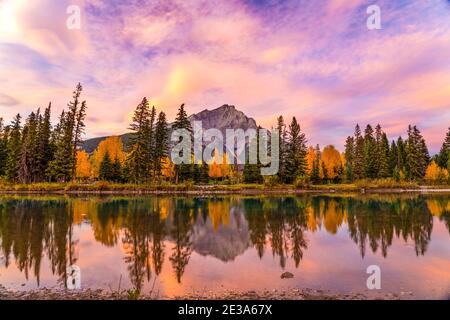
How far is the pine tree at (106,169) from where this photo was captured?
66.9 m

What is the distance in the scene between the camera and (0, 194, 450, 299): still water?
408 inches

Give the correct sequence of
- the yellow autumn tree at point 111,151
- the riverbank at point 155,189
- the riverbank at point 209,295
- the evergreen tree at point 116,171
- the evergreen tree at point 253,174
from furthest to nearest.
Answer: the yellow autumn tree at point 111,151 → the evergreen tree at point 253,174 → the evergreen tree at point 116,171 → the riverbank at point 155,189 → the riverbank at point 209,295


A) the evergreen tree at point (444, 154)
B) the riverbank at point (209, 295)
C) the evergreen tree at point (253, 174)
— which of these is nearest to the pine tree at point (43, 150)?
the evergreen tree at point (253, 174)

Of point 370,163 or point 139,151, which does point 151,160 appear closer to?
point 139,151

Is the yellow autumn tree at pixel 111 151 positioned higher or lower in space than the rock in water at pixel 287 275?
higher

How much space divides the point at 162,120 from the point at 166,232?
53472 mm

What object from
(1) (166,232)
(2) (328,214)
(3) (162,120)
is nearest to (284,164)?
(3) (162,120)

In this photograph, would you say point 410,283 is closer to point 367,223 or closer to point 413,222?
point 367,223

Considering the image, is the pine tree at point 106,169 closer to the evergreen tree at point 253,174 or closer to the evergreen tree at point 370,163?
the evergreen tree at point 253,174

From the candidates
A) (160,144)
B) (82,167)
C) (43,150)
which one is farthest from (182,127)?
(43,150)

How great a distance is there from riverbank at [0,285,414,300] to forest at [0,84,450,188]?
53.1 m

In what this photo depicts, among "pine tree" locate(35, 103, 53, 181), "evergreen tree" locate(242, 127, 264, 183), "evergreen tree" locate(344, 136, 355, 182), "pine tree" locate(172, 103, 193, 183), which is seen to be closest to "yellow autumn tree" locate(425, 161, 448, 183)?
"evergreen tree" locate(344, 136, 355, 182)

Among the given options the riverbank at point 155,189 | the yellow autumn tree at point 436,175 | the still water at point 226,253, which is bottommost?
the still water at point 226,253
